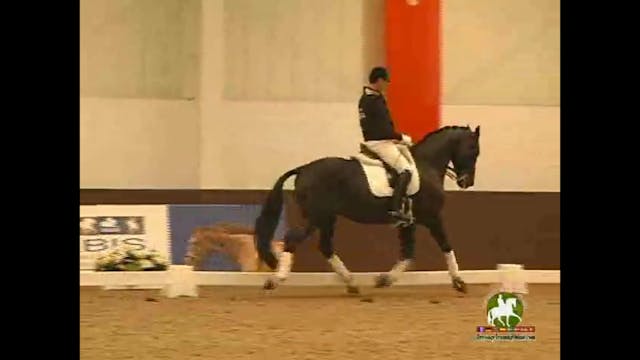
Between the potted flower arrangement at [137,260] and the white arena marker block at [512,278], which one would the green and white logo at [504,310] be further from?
the potted flower arrangement at [137,260]

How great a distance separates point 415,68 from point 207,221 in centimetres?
110

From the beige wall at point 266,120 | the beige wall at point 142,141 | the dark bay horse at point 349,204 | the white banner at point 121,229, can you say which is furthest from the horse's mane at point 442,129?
the white banner at point 121,229

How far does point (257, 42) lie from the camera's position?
12.4 ft

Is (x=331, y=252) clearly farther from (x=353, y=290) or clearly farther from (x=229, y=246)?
(x=229, y=246)

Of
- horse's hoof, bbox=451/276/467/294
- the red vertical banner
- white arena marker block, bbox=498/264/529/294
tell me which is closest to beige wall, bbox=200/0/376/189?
the red vertical banner

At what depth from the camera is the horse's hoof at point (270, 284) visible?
3436mm

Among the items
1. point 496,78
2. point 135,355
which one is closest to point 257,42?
point 496,78

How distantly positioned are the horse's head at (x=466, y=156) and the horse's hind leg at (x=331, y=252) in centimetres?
58

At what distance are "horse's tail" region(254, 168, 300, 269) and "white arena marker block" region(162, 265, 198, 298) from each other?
292 mm

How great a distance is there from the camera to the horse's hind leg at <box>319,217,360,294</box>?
3.49 metres

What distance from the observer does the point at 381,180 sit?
11.7ft

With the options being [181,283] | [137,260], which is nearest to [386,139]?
[181,283]
